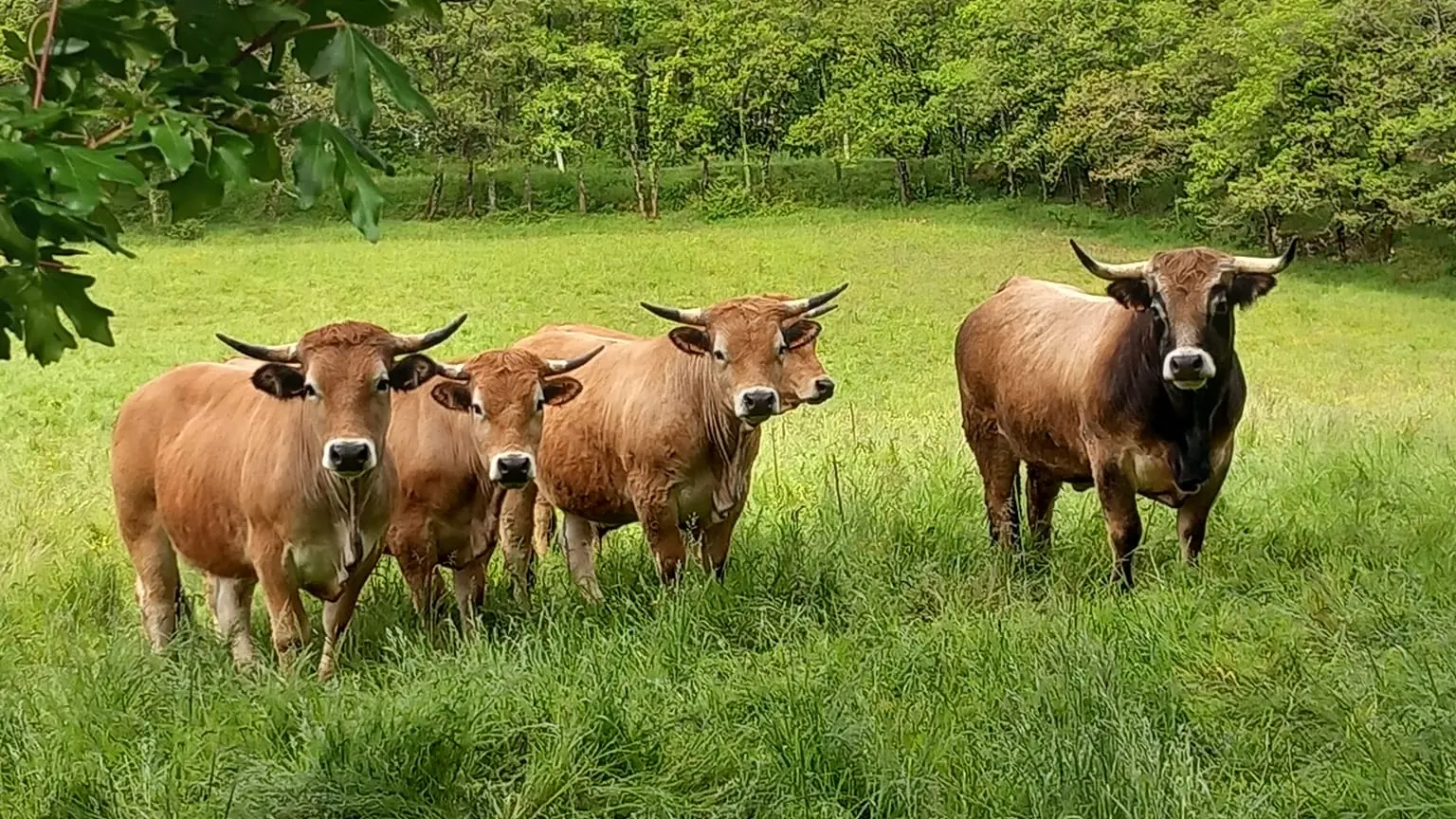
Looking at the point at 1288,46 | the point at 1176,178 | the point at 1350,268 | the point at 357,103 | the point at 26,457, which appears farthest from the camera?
the point at 1176,178

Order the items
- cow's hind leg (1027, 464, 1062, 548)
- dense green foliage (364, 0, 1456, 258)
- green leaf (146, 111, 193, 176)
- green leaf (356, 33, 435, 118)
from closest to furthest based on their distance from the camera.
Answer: green leaf (146, 111, 193, 176) → green leaf (356, 33, 435, 118) → cow's hind leg (1027, 464, 1062, 548) → dense green foliage (364, 0, 1456, 258)

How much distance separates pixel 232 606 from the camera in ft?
21.4

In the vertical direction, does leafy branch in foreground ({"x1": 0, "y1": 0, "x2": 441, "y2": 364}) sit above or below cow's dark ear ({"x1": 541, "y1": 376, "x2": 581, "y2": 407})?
above

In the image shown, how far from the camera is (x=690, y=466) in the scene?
275 inches

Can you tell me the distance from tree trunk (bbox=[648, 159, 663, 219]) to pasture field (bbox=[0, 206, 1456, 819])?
34.8 metres

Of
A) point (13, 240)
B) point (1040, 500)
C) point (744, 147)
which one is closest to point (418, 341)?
point (1040, 500)

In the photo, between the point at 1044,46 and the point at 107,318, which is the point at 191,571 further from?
the point at 1044,46

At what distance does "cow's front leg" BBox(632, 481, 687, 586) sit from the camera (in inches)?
274

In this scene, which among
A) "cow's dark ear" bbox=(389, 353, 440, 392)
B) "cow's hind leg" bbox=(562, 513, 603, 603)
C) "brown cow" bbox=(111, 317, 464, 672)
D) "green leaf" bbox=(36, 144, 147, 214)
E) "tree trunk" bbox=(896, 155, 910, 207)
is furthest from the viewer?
"tree trunk" bbox=(896, 155, 910, 207)

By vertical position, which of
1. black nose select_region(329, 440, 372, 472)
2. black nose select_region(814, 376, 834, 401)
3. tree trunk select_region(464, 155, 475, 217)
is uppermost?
black nose select_region(329, 440, 372, 472)

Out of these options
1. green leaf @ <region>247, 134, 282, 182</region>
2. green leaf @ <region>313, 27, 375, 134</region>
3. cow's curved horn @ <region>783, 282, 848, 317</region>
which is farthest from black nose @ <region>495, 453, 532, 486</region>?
green leaf @ <region>313, 27, 375, 134</region>

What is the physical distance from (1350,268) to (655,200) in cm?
2236

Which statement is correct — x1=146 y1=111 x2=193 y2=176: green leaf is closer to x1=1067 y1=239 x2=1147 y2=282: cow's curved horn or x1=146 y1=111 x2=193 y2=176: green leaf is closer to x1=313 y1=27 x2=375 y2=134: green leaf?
x1=313 y1=27 x2=375 y2=134: green leaf

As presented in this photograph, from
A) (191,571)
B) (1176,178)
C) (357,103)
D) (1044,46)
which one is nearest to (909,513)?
(191,571)
